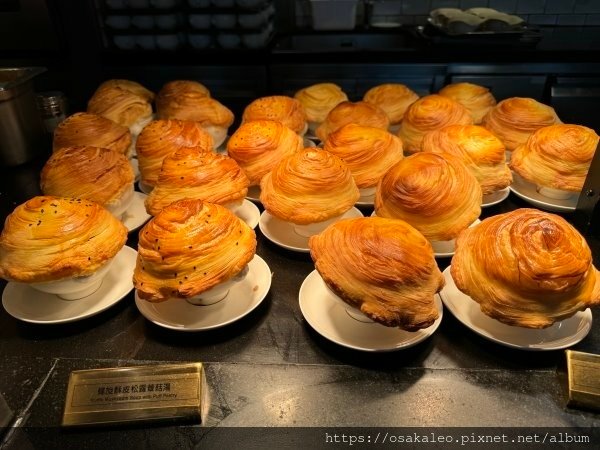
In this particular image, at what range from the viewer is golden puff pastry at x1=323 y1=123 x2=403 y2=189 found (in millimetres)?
2371

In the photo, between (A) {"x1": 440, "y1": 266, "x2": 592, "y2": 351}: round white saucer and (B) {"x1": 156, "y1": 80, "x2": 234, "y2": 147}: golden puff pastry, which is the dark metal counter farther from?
(B) {"x1": 156, "y1": 80, "x2": 234, "y2": 147}: golden puff pastry

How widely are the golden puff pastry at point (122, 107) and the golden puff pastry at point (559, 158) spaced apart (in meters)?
2.32

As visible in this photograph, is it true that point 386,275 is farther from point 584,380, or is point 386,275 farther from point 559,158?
point 559,158

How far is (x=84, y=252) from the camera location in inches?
66.6

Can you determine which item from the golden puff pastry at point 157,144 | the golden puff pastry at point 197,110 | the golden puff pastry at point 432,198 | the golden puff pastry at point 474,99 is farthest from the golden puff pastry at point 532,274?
the golden puff pastry at point 197,110

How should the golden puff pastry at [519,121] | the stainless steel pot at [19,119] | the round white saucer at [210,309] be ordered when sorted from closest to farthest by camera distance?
the round white saucer at [210,309] < the golden puff pastry at [519,121] < the stainless steel pot at [19,119]

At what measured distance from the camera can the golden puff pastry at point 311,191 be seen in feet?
6.75

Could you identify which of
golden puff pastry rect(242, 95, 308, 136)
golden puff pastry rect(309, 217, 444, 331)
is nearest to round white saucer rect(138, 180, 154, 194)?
golden puff pastry rect(242, 95, 308, 136)

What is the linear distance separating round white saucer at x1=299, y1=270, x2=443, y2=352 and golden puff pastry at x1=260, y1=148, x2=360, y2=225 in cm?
40

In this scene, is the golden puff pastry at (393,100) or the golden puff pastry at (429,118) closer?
the golden puff pastry at (429,118)

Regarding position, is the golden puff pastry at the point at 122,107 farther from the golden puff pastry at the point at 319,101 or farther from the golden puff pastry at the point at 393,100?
the golden puff pastry at the point at 393,100

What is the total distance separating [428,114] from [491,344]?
5.05 ft

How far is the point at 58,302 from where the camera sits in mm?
1830

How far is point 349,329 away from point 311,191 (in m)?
0.68
